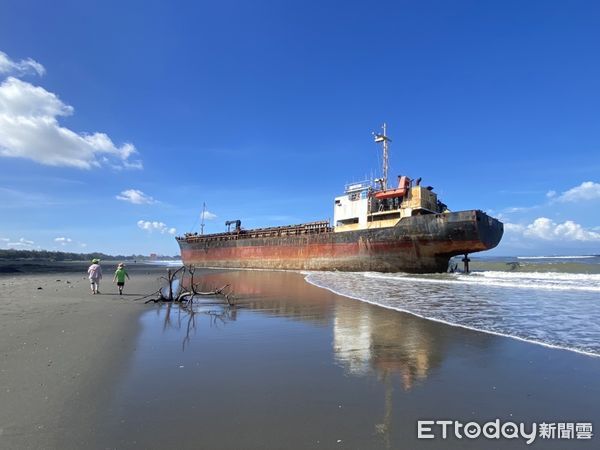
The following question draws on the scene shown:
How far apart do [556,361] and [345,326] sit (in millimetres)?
3805

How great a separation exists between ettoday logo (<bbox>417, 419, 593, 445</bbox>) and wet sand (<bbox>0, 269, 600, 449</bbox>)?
3.3 inches

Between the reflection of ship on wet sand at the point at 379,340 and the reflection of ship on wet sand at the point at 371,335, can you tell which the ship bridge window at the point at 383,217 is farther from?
the reflection of ship on wet sand at the point at 379,340

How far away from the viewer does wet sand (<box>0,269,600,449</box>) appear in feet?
9.99

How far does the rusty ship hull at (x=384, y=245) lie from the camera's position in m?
23.8

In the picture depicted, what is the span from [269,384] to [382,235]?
936 inches


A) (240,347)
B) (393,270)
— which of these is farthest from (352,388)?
(393,270)

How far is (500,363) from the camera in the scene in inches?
205

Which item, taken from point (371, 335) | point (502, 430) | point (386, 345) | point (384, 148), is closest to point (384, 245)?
point (384, 148)

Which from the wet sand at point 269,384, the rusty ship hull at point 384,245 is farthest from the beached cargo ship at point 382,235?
the wet sand at point 269,384

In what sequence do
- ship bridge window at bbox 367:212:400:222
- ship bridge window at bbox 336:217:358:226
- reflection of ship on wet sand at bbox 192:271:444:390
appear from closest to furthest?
Result: reflection of ship on wet sand at bbox 192:271:444:390, ship bridge window at bbox 367:212:400:222, ship bridge window at bbox 336:217:358:226

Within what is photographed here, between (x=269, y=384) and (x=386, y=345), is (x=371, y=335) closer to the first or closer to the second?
(x=386, y=345)

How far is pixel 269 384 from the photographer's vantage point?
14.0 ft

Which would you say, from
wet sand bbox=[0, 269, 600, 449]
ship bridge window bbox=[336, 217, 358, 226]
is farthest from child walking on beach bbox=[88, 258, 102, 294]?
ship bridge window bbox=[336, 217, 358, 226]

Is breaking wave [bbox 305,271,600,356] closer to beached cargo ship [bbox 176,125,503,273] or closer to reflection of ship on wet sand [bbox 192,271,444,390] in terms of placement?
reflection of ship on wet sand [bbox 192,271,444,390]
